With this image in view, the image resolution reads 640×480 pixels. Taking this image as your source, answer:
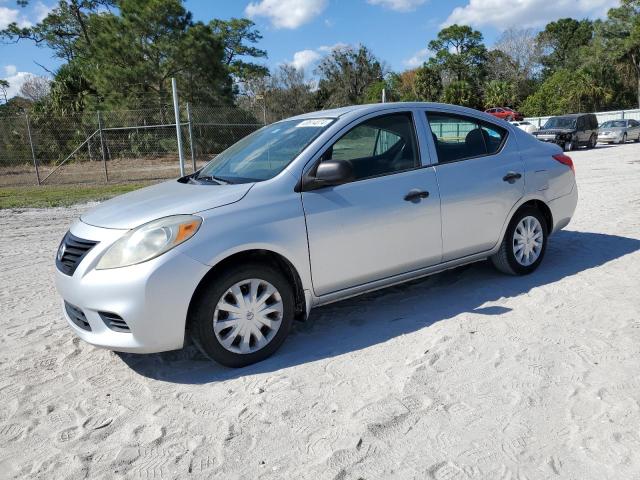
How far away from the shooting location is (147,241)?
3.24 metres

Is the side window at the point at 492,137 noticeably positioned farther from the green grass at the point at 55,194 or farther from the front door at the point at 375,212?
the green grass at the point at 55,194

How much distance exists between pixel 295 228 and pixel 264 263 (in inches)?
12.5

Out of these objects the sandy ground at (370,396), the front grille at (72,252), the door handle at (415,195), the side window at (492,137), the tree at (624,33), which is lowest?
the sandy ground at (370,396)

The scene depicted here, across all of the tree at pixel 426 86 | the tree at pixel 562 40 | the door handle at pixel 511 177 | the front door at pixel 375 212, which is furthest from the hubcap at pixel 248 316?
the tree at pixel 562 40

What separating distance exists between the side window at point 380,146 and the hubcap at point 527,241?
1409 millimetres

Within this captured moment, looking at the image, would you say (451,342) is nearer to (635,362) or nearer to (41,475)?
(635,362)

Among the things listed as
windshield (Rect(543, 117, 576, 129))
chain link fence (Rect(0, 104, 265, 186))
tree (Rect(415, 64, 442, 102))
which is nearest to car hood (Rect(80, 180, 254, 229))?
chain link fence (Rect(0, 104, 265, 186))

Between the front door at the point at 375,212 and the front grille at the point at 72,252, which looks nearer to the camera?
the front grille at the point at 72,252

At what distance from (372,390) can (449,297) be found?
1799 mm

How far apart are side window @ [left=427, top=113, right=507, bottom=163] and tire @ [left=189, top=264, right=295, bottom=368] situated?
188cm

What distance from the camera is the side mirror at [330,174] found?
3.65 m

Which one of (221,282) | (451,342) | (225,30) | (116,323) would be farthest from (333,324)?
(225,30)

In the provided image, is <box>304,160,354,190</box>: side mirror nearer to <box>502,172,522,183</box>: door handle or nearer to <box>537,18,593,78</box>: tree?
<box>502,172,522,183</box>: door handle

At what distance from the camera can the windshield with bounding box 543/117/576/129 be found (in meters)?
23.6
